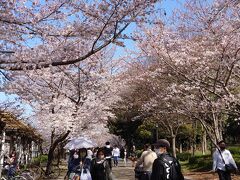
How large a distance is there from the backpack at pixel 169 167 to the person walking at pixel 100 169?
284 cm

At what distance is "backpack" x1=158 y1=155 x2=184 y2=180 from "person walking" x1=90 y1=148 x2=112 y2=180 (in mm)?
2844

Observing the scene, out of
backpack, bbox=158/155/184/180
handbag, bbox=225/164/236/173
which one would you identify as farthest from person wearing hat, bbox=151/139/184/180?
handbag, bbox=225/164/236/173

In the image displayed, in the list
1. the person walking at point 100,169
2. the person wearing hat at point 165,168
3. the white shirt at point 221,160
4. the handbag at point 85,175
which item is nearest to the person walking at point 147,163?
the person walking at point 100,169

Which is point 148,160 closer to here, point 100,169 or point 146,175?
point 146,175

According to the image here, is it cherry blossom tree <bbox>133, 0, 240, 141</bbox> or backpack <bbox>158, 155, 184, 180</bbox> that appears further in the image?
cherry blossom tree <bbox>133, 0, 240, 141</bbox>

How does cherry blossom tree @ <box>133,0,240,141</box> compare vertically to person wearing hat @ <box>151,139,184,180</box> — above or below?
above

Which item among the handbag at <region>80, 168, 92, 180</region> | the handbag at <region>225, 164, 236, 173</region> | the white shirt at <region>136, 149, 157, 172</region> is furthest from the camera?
the handbag at <region>225, 164, 236, 173</region>

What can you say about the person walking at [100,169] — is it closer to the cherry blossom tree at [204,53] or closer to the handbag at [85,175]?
the handbag at [85,175]

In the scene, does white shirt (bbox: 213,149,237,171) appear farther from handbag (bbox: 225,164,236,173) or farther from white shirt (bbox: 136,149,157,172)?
white shirt (bbox: 136,149,157,172)

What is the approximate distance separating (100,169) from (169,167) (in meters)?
2.99

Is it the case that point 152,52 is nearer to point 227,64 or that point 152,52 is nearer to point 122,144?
point 227,64

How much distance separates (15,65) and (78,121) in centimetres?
1035

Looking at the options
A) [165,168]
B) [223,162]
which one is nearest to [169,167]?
[165,168]

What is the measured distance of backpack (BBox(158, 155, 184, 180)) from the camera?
5082mm
